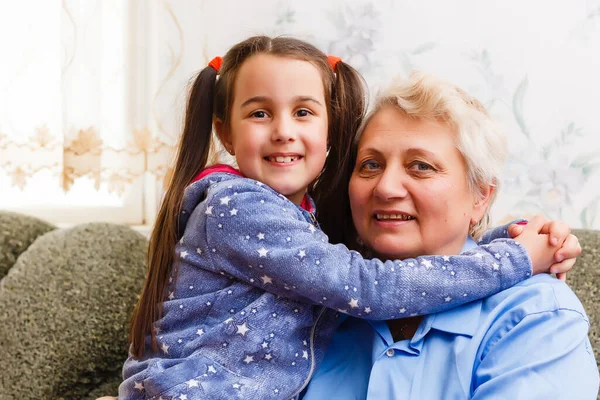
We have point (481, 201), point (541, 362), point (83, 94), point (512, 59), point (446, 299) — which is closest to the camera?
point (541, 362)

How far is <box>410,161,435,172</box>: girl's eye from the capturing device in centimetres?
150

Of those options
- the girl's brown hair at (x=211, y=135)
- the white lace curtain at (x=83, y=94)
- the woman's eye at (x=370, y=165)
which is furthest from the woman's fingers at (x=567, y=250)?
the white lace curtain at (x=83, y=94)

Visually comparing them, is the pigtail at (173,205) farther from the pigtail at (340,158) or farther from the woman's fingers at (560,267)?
the woman's fingers at (560,267)

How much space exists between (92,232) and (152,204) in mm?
375

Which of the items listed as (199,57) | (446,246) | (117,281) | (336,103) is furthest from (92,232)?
(446,246)

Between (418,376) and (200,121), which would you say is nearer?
(418,376)

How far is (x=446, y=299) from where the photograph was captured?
4.53 feet

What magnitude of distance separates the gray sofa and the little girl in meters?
0.48

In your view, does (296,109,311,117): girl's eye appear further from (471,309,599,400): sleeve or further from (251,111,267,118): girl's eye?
(471,309,599,400): sleeve

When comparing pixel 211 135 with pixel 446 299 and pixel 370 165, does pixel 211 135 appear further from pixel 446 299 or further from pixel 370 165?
pixel 446 299

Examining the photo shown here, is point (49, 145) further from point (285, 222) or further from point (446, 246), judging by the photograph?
point (446, 246)

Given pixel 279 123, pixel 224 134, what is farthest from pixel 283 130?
Result: pixel 224 134

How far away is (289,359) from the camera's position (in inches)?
55.8

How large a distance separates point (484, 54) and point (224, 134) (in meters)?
0.94
